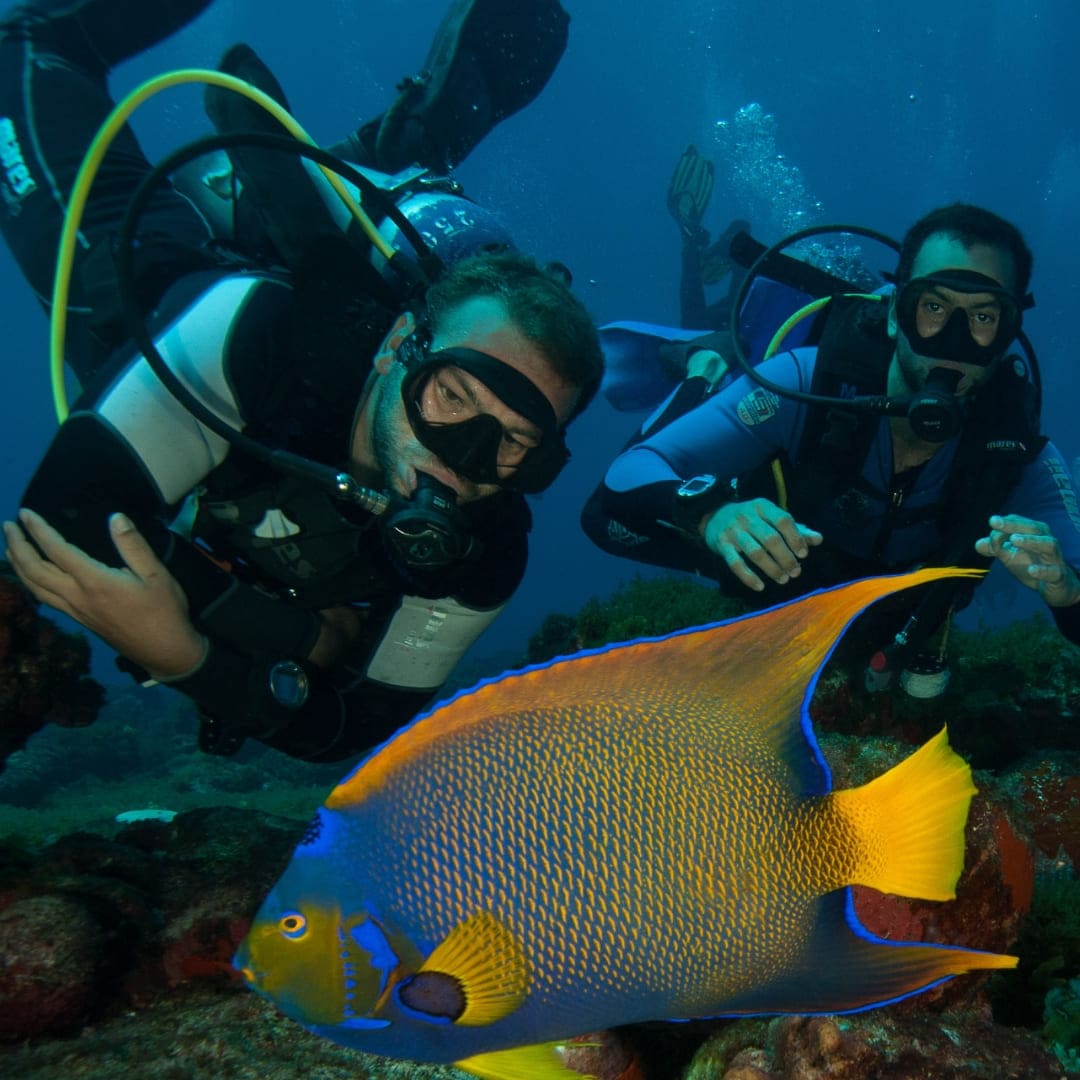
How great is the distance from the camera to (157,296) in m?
2.92

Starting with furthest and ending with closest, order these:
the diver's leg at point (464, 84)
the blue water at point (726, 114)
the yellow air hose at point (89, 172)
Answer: the blue water at point (726, 114) → the diver's leg at point (464, 84) → the yellow air hose at point (89, 172)

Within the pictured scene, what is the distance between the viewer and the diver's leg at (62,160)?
332 centimetres

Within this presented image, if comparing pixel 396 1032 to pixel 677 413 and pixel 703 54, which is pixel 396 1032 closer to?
pixel 677 413

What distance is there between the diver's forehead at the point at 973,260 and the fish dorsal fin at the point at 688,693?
10.9ft

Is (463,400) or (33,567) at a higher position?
(463,400)

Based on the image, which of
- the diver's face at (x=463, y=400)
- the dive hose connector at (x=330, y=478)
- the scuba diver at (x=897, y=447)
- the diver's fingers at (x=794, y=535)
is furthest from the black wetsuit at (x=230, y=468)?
the scuba diver at (x=897, y=447)

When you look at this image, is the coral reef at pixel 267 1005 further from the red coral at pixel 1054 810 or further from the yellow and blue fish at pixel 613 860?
the yellow and blue fish at pixel 613 860

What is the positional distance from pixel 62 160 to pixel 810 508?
4.41 metres

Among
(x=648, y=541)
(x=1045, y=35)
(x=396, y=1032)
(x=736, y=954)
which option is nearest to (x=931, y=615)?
(x=648, y=541)

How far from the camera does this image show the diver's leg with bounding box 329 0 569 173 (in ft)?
17.3

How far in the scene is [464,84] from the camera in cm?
555

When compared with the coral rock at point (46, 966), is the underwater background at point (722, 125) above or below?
above

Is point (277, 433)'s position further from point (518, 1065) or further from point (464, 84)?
point (464, 84)

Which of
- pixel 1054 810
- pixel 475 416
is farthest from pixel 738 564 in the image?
pixel 1054 810
